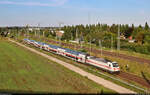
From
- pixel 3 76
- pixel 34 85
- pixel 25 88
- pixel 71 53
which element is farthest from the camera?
pixel 71 53

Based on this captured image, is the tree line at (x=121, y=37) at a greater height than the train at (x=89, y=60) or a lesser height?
greater

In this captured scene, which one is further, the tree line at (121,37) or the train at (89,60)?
the tree line at (121,37)

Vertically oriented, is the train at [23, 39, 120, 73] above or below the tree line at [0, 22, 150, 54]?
below

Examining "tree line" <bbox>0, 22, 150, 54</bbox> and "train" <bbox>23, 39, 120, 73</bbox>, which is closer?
"train" <bbox>23, 39, 120, 73</bbox>

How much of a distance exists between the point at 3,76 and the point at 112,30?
7441 centimetres

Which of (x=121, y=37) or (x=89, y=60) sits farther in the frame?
(x=121, y=37)

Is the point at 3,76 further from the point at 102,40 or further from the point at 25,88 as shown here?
the point at 102,40

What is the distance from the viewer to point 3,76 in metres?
24.7

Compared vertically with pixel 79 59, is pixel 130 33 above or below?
above

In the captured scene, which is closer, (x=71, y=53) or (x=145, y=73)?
(x=145, y=73)

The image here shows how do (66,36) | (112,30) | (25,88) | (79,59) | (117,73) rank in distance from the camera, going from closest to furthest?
(25,88), (117,73), (79,59), (112,30), (66,36)

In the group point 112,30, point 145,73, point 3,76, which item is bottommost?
point 145,73

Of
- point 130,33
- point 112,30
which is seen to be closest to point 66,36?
point 112,30

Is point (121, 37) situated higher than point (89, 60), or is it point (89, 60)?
point (121, 37)
